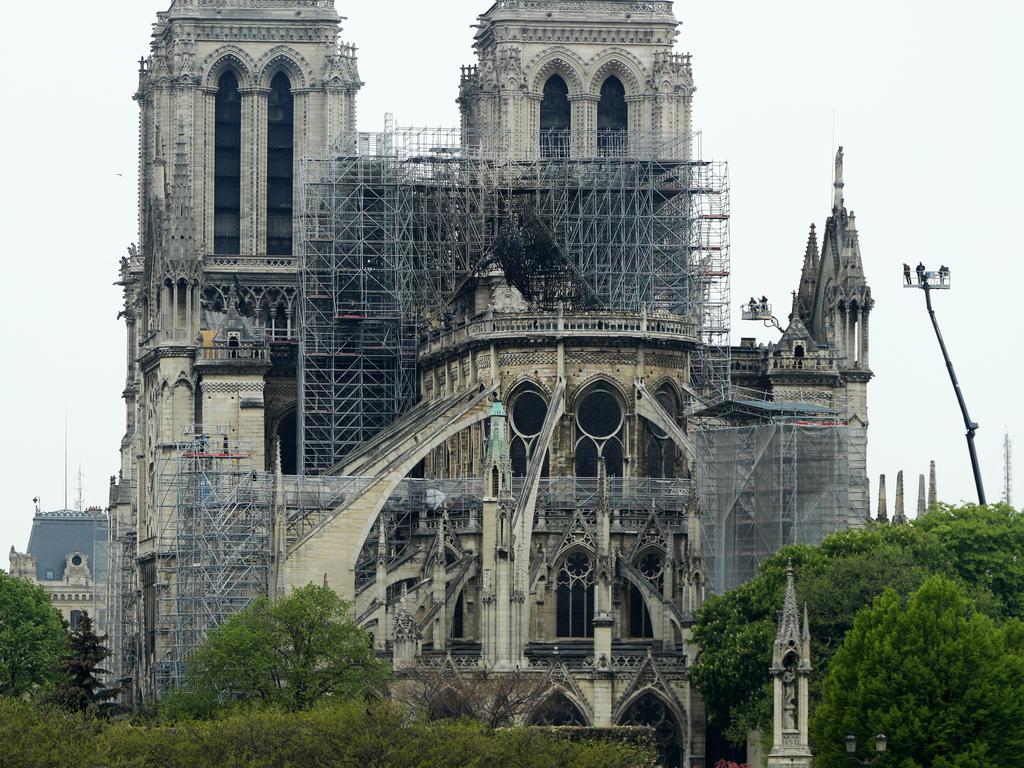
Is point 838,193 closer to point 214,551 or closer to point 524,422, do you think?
point 524,422

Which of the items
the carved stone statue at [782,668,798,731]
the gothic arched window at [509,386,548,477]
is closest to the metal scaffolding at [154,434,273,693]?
the gothic arched window at [509,386,548,477]

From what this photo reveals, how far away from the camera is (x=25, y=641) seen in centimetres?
14362

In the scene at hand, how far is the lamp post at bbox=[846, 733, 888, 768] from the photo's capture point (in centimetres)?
9494

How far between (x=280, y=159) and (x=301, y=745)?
64009 mm

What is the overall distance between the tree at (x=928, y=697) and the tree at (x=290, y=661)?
65.6ft

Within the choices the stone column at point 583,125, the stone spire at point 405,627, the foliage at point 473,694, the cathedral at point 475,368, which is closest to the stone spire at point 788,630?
the foliage at point 473,694

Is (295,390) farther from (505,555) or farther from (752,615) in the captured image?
(752,615)

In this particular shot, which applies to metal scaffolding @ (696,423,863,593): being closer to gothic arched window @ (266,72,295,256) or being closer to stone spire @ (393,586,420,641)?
stone spire @ (393,586,420,641)

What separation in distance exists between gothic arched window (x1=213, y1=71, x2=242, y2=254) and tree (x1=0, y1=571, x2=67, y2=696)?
69.9 feet

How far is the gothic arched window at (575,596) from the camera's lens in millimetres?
135500

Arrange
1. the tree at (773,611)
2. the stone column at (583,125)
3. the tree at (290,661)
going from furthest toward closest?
the stone column at (583,125)
the tree at (290,661)
the tree at (773,611)

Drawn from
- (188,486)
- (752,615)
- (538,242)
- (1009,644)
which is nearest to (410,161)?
(538,242)

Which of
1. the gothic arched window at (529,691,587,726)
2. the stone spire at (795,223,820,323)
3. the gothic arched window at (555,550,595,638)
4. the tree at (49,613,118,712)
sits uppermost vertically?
the stone spire at (795,223,820,323)

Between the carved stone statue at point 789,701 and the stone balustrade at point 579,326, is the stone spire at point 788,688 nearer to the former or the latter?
the carved stone statue at point 789,701
